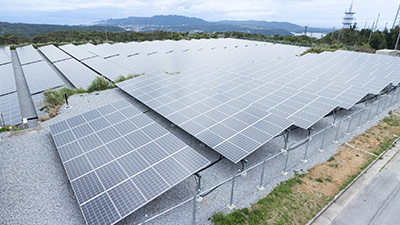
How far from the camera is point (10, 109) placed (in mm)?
16719

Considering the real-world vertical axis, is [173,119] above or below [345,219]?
above

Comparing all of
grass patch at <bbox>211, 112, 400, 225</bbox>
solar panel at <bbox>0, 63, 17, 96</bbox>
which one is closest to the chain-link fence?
grass patch at <bbox>211, 112, 400, 225</bbox>

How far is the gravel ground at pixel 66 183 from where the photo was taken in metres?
8.20

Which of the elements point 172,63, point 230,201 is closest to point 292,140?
point 230,201

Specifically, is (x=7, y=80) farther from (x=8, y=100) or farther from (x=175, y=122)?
(x=175, y=122)

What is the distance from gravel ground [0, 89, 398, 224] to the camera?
8.20 meters

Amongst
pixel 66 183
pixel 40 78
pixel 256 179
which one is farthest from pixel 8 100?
pixel 256 179

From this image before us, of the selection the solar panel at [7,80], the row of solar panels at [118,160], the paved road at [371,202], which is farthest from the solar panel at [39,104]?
the paved road at [371,202]

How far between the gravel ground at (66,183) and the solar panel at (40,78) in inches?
360

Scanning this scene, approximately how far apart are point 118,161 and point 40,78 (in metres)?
21.2

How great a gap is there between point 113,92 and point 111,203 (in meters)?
14.6

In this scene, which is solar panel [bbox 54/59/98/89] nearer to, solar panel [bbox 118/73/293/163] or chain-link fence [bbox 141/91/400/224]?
solar panel [bbox 118/73/293/163]

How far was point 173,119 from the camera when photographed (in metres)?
13.1

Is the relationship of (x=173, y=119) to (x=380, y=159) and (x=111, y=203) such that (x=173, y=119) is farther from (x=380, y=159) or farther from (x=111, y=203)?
(x=380, y=159)
